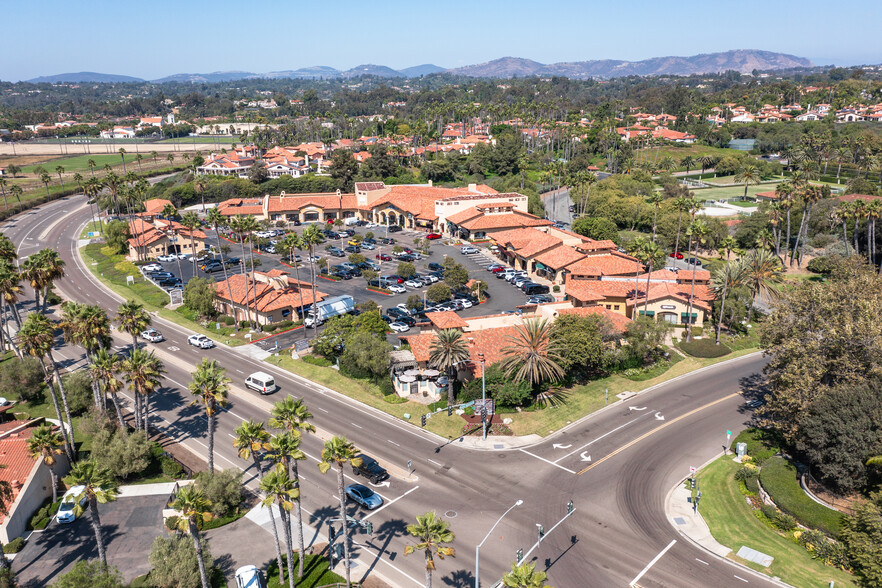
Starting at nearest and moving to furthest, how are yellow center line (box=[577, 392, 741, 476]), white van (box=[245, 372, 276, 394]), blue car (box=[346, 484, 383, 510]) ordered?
1. blue car (box=[346, 484, 383, 510])
2. yellow center line (box=[577, 392, 741, 476])
3. white van (box=[245, 372, 276, 394])

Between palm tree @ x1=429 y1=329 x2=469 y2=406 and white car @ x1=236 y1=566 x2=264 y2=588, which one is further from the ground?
palm tree @ x1=429 y1=329 x2=469 y2=406

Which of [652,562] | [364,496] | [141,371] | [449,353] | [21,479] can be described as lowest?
[652,562]

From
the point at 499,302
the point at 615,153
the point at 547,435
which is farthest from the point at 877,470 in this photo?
the point at 615,153

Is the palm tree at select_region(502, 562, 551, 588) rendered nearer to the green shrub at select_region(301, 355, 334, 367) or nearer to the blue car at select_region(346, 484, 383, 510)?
the blue car at select_region(346, 484, 383, 510)

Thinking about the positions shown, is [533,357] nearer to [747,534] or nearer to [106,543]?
[747,534]

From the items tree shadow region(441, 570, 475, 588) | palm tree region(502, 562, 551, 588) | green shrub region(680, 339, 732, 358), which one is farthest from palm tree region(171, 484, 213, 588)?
green shrub region(680, 339, 732, 358)

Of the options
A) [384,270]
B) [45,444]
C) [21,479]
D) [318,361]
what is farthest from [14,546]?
[384,270]

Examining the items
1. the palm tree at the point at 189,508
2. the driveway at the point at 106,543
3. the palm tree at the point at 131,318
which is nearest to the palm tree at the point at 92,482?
the palm tree at the point at 189,508
